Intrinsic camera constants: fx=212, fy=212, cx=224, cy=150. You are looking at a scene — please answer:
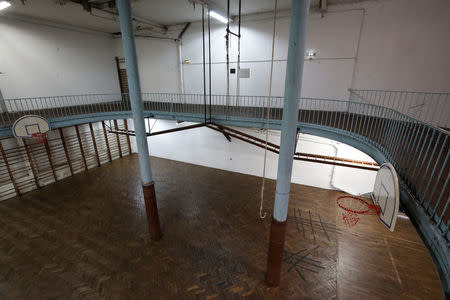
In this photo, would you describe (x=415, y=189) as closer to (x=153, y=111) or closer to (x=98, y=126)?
(x=153, y=111)

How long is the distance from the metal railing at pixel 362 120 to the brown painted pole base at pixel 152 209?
152 inches

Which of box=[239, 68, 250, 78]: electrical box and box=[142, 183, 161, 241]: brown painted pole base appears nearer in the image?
box=[142, 183, 161, 241]: brown painted pole base

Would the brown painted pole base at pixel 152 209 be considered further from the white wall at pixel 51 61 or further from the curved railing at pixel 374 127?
the white wall at pixel 51 61

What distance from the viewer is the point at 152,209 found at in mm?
6242

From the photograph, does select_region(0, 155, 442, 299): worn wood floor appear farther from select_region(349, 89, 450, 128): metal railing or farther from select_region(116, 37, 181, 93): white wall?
select_region(116, 37, 181, 93): white wall

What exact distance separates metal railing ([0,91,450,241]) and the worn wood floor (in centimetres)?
321

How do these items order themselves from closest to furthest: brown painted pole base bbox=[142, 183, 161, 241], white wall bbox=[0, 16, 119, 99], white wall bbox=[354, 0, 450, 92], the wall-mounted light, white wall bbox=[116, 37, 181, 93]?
brown painted pole base bbox=[142, 183, 161, 241], white wall bbox=[354, 0, 450, 92], the wall-mounted light, white wall bbox=[0, 16, 119, 99], white wall bbox=[116, 37, 181, 93]

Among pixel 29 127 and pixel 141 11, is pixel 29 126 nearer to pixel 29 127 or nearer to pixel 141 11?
pixel 29 127

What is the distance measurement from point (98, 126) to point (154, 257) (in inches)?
388

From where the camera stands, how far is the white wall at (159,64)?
12.9m

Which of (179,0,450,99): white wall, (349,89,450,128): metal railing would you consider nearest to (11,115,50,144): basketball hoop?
(179,0,450,99): white wall


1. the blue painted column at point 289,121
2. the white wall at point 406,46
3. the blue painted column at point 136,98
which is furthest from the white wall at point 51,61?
the white wall at point 406,46

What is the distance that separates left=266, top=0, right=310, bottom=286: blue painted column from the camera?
3.20m

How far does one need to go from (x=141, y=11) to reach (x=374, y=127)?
10.8 metres
